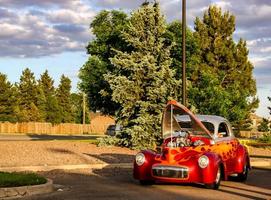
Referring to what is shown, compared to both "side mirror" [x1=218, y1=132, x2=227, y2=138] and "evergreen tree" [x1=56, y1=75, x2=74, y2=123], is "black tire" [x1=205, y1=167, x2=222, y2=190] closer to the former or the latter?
"side mirror" [x1=218, y1=132, x2=227, y2=138]

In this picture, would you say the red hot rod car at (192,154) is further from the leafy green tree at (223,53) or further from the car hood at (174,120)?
the leafy green tree at (223,53)

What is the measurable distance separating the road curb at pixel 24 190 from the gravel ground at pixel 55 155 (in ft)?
15.4

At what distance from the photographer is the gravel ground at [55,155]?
17.1 m

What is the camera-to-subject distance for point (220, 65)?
57.2 meters

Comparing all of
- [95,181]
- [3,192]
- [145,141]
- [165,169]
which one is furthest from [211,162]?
[145,141]

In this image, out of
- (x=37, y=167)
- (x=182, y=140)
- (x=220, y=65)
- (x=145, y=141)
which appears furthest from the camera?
(x=220, y=65)

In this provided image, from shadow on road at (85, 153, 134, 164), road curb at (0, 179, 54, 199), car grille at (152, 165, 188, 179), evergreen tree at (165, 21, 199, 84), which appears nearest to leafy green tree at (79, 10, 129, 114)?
evergreen tree at (165, 21, 199, 84)

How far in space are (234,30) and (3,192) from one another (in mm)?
51989

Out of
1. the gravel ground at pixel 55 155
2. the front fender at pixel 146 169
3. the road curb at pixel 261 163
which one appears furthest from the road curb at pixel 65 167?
the road curb at pixel 261 163

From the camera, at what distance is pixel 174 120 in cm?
1388

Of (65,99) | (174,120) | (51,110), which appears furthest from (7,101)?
(174,120)

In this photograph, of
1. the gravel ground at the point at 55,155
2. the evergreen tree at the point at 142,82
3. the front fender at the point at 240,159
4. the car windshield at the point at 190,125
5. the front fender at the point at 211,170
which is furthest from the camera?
the evergreen tree at the point at 142,82

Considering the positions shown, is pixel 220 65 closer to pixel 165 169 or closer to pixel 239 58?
pixel 239 58

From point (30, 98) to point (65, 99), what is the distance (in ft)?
26.8
